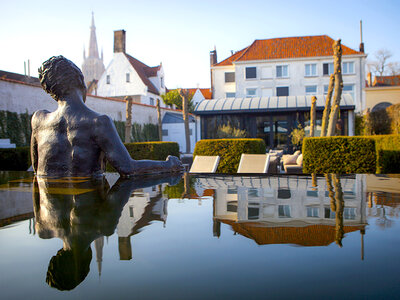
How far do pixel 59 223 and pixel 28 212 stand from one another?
46 centimetres

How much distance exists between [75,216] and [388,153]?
27.5 ft

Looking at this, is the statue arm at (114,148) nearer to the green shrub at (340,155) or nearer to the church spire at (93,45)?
the green shrub at (340,155)

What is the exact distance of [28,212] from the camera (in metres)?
1.96

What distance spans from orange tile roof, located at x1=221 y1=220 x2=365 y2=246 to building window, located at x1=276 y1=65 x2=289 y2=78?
3432 cm

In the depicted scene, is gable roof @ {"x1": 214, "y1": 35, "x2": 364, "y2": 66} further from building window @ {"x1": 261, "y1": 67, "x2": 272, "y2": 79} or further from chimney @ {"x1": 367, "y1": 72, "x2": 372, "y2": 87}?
chimney @ {"x1": 367, "y1": 72, "x2": 372, "y2": 87}

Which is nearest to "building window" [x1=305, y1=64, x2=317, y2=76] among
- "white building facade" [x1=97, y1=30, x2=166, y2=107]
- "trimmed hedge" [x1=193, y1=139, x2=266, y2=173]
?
"white building facade" [x1=97, y1=30, x2=166, y2=107]

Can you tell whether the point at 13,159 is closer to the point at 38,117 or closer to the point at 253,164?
the point at 253,164

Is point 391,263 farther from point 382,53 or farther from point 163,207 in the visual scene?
point 382,53

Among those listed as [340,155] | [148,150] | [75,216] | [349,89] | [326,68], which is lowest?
[340,155]

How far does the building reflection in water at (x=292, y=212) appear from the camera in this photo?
1420mm

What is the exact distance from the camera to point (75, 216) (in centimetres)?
173

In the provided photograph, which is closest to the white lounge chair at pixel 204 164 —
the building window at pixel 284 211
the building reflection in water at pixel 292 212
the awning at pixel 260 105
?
the building reflection in water at pixel 292 212

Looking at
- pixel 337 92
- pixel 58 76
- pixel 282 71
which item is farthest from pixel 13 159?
pixel 282 71

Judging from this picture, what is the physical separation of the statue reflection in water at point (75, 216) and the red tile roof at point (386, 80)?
42.5 m
